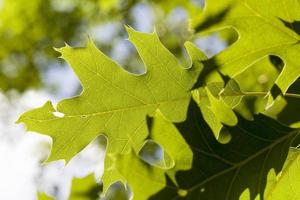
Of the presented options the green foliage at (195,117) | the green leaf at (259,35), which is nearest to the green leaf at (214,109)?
the green foliage at (195,117)

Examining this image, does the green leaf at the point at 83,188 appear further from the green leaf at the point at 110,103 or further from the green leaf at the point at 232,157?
the green leaf at the point at 232,157

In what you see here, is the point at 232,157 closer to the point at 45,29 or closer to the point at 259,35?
the point at 259,35

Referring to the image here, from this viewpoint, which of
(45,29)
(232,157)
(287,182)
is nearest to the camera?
(232,157)

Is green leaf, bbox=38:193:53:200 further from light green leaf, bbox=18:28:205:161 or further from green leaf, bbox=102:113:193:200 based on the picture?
green leaf, bbox=102:113:193:200

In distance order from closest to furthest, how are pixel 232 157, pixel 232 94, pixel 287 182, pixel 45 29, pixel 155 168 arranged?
pixel 155 168, pixel 232 157, pixel 287 182, pixel 232 94, pixel 45 29

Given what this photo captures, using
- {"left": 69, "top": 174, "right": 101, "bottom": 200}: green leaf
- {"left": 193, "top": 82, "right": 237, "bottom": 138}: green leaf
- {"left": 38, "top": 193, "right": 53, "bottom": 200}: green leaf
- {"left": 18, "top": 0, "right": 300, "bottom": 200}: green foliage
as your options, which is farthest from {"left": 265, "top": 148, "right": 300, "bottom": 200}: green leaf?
{"left": 38, "top": 193, "right": 53, "bottom": 200}: green leaf

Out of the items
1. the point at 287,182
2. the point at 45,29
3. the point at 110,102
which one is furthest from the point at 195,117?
the point at 45,29

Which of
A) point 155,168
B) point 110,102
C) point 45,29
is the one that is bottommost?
point 45,29
